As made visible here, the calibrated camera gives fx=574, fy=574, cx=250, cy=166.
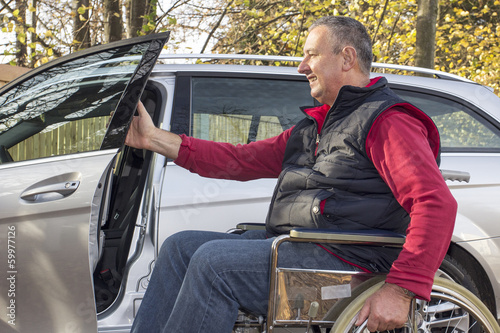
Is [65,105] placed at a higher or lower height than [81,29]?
lower

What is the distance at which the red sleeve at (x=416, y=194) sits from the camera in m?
1.79

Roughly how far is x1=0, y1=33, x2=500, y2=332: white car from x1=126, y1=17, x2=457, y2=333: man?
276 millimetres

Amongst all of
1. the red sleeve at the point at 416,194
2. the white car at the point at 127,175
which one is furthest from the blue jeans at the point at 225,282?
the white car at the point at 127,175

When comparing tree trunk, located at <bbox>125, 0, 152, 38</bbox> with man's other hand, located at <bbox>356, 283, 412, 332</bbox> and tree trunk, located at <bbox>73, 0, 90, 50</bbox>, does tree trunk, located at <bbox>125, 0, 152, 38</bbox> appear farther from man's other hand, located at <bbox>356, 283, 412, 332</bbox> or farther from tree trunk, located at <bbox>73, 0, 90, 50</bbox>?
man's other hand, located at <bbox>356, 283, 412, 332</bbox>

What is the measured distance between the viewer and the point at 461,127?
2.97 m

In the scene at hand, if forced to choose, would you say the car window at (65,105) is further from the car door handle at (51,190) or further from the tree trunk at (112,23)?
the tree trunk at (112,23)

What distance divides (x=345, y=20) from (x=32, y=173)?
1.38 metres

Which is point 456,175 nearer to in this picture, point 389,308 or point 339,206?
point 339,206

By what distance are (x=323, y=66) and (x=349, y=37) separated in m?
0.15

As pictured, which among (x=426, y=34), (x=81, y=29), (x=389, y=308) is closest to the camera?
(x=389, y=308)

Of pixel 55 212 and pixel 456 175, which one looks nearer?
pixel 55 212

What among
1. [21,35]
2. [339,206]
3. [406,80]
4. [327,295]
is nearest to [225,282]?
[327,295]

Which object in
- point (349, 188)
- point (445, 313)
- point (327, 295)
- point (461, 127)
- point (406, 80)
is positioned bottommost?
point (445, 313)

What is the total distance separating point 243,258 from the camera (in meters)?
1.95
